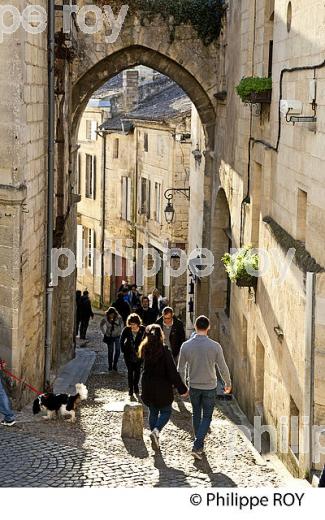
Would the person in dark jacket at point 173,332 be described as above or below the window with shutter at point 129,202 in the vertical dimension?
above

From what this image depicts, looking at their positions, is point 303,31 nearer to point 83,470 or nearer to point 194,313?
point 83,470

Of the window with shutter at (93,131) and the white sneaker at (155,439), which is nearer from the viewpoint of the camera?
the white sneaker at (155,439)

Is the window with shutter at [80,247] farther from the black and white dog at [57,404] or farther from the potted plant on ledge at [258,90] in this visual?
the black and white dog at [57,404]

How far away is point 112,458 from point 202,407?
0.94m

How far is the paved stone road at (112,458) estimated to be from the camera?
28.8 ft

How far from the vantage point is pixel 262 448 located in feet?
39.1

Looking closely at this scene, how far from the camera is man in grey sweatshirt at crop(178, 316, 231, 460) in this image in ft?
31.1

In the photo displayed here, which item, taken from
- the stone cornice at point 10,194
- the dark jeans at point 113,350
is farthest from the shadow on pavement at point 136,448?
the dark jeans at point 113,350

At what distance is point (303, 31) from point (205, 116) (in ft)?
33.3

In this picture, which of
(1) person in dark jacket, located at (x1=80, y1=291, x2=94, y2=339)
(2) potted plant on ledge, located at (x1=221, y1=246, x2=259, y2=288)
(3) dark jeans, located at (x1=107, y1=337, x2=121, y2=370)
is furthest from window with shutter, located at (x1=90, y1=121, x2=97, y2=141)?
(2) potted plant on ledge, located at (x1=221, y1=246, x2=259, y2=288)

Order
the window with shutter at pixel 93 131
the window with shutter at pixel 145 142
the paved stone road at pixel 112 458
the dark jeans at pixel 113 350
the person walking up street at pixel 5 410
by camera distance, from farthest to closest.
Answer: the window with shutter at pixel 93 131 → the window with shutter at pixel 145 142 → the dark jeans at pixel 113 350 → the person walking up street at pixel 5 410 → the paved stone road at pixel 112 458

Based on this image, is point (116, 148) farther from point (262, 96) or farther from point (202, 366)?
point (202, 366)

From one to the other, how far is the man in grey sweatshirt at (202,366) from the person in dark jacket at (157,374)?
5.8 inches

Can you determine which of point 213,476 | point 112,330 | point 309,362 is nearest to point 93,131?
point 112,330
